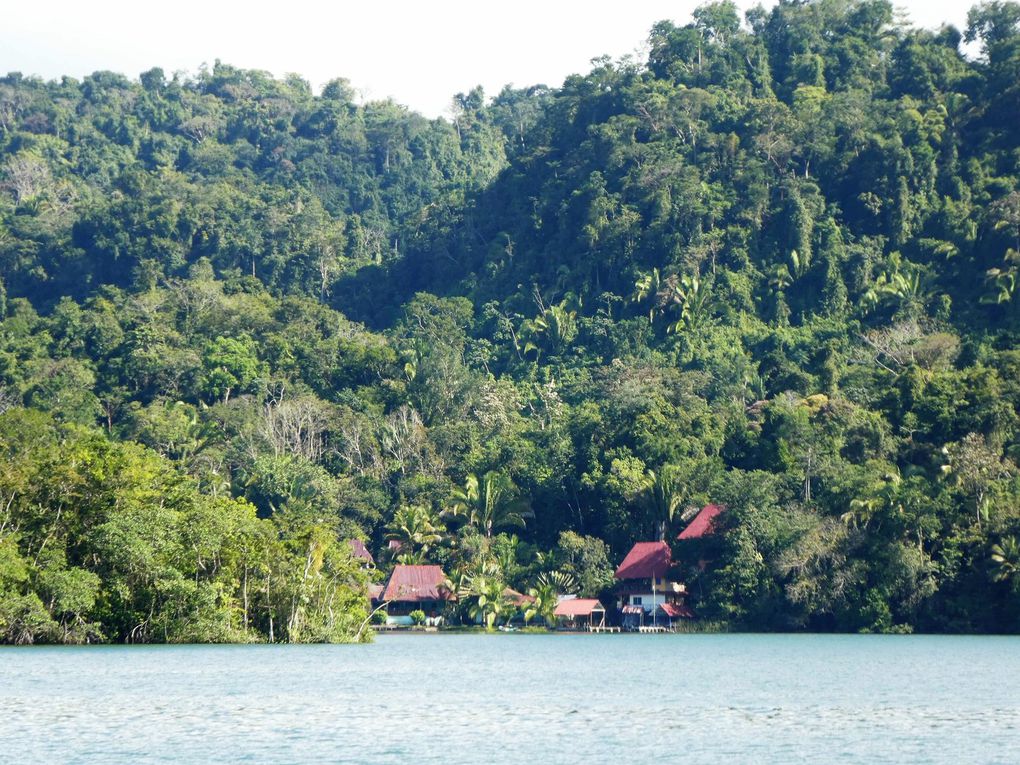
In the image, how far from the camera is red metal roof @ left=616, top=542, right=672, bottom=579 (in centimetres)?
6854

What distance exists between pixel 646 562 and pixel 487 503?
27.2 ft

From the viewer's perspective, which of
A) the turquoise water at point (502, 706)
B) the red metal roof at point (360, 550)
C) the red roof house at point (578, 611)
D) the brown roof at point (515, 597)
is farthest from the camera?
the red metal roof at point (360, 550)

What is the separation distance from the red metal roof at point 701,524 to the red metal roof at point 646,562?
1.27 meters

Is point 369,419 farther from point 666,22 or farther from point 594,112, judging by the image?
point 666,22

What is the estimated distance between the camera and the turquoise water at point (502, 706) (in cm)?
2470

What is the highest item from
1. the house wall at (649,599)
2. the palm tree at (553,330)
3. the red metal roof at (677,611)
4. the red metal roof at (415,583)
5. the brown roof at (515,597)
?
the palm tree at (553,330)

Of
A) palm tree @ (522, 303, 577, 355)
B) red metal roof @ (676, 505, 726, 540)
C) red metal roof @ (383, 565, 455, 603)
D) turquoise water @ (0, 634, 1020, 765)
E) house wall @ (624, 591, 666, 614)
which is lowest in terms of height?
turquoise water @ (0, 634, 1020, 765)

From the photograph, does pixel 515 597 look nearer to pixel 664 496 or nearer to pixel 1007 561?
pixel 664 496

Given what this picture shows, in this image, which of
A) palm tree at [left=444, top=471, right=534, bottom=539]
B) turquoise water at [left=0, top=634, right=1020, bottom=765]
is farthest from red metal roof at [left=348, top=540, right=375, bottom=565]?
turquoise water at [left=0, top=634, right=1020, bottom=765]

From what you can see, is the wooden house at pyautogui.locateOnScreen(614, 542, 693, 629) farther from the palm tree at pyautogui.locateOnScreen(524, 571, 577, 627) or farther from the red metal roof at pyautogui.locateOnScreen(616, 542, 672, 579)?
the palm tree at pyautogui.locateOnScreen(524, 571, 577, 627)

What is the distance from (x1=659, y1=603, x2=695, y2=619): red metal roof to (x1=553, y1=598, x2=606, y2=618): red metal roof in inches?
121

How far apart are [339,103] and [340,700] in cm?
12319

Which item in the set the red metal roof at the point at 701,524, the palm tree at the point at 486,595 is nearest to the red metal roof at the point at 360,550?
the palm tree at the point at 486,595

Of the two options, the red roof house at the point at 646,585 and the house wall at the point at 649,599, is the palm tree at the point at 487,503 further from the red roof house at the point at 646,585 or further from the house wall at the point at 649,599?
the house wall at the point at 649,599
